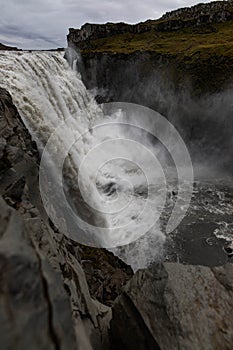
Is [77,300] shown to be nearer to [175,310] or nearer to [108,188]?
[175,310]

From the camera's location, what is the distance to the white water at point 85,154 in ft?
62.3

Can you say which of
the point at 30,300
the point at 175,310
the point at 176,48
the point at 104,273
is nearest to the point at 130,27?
the point at 176,48

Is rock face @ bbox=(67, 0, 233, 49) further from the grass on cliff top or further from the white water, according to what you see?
the white water

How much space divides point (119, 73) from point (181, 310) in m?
38.6

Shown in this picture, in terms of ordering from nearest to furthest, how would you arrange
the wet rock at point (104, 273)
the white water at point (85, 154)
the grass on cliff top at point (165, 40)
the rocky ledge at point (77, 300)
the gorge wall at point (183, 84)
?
1. the rocky ledge at point (77, 300)
2. the wet rock at point (104, 273)
3. the white water at point (85, 154)
4. the gorge wall at point (183, 84)
5. the grass on cliff top at point (165, 40)

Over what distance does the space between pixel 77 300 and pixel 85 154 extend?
2007 cm

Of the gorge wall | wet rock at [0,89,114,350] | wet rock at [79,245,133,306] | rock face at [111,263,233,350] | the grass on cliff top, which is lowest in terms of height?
wet rock at [79,245,133,306]

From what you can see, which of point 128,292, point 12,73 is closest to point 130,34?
point 12,73

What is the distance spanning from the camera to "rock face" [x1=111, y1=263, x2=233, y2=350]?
6883 millimetres

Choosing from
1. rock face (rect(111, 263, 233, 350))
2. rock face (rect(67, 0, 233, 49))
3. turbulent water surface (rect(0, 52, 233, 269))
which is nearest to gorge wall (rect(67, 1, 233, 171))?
turbulent water surface (rect(0, 52, 233, 269))

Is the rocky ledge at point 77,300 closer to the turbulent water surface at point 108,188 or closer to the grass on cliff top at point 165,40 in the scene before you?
the turbulent water surface at point 108,188

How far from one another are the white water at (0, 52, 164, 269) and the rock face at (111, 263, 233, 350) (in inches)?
251

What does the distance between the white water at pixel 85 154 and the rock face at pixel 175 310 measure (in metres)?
6.37

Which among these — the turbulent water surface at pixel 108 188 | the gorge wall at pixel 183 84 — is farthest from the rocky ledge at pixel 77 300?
the gorge wall at pixel 183 84
